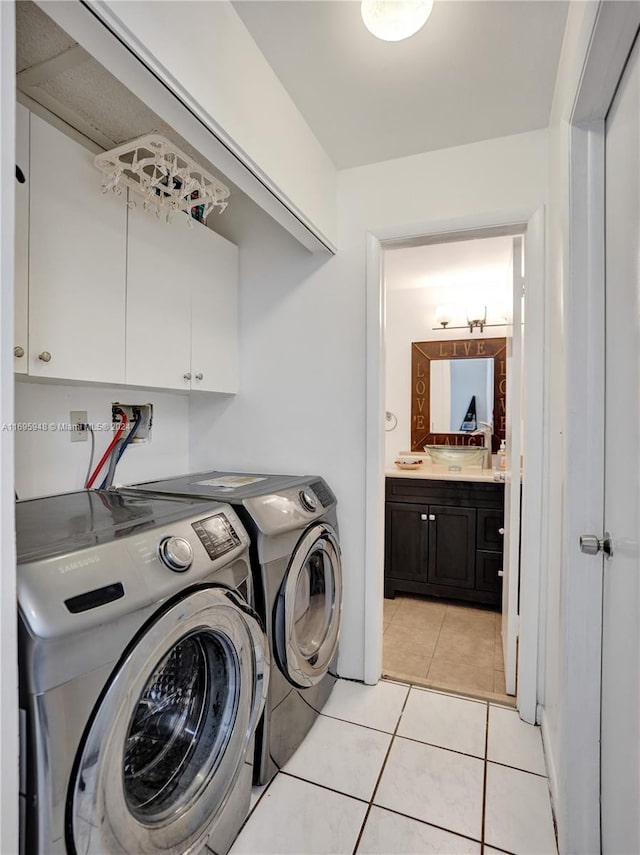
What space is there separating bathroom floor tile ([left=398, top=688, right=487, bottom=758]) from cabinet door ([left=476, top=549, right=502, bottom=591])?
103 cm

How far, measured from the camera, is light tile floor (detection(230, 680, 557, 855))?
4.47 feet

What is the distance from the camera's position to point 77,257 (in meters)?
1.46

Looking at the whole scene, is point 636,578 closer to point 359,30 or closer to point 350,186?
point 359,30

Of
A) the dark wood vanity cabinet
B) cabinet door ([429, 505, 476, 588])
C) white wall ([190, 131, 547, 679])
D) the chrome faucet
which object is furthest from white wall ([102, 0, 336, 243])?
the chrome faucet

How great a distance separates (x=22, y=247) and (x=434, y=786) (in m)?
2.11

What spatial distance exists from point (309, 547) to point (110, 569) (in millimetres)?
894

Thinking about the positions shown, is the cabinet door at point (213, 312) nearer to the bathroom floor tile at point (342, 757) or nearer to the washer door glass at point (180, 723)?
the washer door glass at point (180, 723)

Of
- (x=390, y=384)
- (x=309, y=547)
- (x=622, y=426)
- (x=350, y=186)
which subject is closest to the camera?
(x=622, y=426)

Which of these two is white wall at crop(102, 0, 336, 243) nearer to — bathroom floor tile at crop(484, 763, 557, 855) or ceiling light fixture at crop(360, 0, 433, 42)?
ceiling light fixture at crop(360, 0, 433, 42)

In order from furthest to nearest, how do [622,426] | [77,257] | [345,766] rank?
[345,766] < [77,257] < [622,426]

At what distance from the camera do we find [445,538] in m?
3.08

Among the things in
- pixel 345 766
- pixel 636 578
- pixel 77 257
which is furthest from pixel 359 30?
pixel 345 766

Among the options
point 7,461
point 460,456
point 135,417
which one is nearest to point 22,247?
point 7,461

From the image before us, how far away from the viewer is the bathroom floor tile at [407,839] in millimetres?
1331
